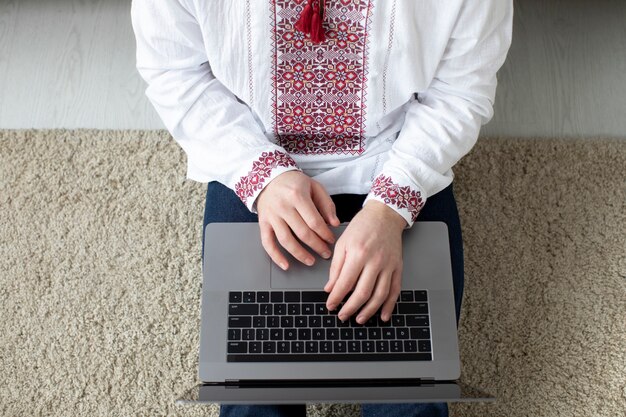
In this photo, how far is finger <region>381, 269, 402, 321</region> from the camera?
847 mm

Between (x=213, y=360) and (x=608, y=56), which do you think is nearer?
(x=213, y=360)

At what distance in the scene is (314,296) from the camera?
86 centimetres

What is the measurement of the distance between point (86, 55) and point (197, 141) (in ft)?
2.15

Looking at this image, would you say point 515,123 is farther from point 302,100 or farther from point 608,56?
point 302,100

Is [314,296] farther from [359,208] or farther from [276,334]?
[359,208]

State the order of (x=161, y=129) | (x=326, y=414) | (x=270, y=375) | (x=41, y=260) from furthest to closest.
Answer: (x=161, y=129) < (x=41, y=260) < (x=326, y=414) < (x=270, y=375)

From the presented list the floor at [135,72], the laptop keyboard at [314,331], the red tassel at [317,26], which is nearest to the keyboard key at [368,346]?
the laptop keyboard at [314,331]

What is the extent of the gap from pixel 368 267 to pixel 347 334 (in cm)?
9

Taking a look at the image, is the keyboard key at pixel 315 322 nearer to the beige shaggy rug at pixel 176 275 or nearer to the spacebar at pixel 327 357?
the spacebar at pixel 327 357

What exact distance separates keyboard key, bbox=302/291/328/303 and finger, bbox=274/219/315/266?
0.13 feet

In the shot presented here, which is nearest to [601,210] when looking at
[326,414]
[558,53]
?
[558,53]

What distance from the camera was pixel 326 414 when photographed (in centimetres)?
113

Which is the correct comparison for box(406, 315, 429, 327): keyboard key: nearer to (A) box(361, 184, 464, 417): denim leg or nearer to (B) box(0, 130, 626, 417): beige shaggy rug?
(A) box(361, 184, 464, 417): denim leg

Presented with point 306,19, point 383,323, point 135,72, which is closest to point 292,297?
point 383,323
